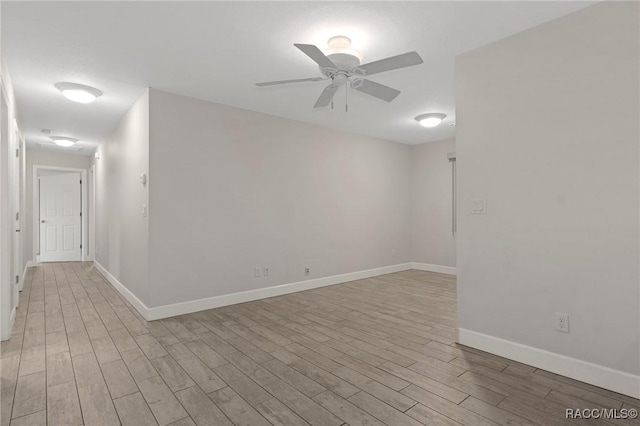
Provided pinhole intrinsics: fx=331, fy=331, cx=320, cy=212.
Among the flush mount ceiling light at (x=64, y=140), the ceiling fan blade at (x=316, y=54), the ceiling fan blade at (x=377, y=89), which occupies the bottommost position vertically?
the ceiling fan blade at (x=377, y=89)

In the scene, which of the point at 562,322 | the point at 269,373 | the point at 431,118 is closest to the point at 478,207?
the point at 562,322

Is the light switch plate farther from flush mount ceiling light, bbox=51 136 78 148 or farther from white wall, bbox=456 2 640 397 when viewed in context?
flush mount ceiling light, bbox=51 136 78 148

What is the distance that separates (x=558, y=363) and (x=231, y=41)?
334 cm

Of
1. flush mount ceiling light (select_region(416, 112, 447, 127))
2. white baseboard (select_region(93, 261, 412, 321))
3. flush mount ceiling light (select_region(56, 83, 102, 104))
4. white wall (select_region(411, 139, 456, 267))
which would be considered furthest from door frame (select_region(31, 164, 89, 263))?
flush mount ceiling light (select_region(416, 112, 447, 127))

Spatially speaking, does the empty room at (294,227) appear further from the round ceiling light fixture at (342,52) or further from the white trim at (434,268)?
the white trim at (434,268)

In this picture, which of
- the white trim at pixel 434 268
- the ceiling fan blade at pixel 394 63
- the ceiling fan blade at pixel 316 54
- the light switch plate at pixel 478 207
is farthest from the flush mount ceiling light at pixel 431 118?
the white trim at pixel 434 268

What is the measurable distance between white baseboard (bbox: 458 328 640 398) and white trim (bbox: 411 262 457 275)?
349 centimetres

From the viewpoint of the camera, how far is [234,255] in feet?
13.7

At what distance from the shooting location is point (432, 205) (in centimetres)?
645

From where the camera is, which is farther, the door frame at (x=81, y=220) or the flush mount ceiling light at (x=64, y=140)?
the door frame at (x=81, y=220)

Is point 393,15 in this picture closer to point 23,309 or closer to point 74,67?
point 74,67

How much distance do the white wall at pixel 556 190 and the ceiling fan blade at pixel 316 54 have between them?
126 centimetres

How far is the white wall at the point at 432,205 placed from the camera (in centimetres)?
619

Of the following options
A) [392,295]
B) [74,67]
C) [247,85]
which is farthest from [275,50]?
[392,295]
